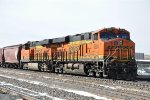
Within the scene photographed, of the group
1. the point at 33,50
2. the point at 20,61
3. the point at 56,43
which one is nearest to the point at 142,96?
the point at 56,43

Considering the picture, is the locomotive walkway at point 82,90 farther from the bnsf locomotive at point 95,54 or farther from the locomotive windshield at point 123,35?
the locomotive windshield at point 123,35

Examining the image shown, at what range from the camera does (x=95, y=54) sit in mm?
20219

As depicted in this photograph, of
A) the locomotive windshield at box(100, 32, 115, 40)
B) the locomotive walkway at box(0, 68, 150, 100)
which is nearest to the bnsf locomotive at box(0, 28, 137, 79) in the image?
the locomotive windshield at box(100, 32, 115, 40)

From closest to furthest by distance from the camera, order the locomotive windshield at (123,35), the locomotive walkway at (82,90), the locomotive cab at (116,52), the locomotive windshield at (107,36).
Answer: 1. the locomotive walkway at (82,90)
2. the locomotive cab at (116,52)
3. the locomotive windshield at (107,36)
4. the locomotive windshield at (123,35)

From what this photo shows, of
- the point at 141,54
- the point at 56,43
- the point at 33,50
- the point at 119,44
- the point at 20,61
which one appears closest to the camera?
the point at 119,44

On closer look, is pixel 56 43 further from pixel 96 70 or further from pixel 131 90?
pixel 131 90

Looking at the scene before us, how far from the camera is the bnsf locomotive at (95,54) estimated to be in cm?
1933

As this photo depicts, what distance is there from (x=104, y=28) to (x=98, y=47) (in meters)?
1.25

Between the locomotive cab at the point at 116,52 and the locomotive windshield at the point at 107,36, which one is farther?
the locomotive windshield at the point at 107,36

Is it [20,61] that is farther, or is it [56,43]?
[20,61]

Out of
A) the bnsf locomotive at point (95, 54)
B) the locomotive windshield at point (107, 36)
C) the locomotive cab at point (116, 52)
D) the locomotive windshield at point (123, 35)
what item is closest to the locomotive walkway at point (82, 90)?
the locomotive cab at point (116, 52)

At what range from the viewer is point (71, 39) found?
80.4 ft

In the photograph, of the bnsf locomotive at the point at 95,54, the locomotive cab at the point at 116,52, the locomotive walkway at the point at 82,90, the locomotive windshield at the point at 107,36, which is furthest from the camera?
the locomotive windshield at the point at 107,36

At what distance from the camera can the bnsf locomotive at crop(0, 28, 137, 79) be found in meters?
19.3
